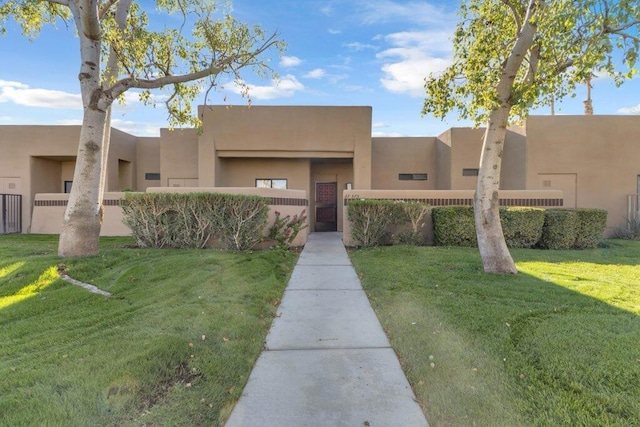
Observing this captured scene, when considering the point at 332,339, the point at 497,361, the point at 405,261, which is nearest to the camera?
the point at 497,361

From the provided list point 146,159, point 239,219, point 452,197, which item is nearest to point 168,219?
point 239,219

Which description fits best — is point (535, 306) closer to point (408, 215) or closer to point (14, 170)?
point (408, 215)

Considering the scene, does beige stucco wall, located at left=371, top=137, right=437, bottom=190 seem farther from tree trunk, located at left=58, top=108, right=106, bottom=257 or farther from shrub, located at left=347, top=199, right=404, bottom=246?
tree trunk, located at left=58, top=108, right=106, bottom=257

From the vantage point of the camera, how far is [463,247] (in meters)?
10.2

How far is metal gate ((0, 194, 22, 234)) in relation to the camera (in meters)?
14.6

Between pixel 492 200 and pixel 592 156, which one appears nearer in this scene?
pixel 492 200

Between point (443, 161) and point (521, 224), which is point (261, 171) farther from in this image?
point (521, 224)

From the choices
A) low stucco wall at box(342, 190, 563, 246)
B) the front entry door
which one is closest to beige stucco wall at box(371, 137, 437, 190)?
the front entry door

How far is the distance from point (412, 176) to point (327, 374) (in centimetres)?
1411

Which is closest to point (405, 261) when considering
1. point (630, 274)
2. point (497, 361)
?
point (630, 274)

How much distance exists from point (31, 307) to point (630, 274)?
1024 centimetres

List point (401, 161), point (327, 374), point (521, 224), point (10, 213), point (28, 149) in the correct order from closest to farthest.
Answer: point (327, 374), point (521, 224), point (10, 213), point (28, 149), point (401, 161)

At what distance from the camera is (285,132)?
561 inches

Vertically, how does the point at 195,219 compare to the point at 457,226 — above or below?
above
